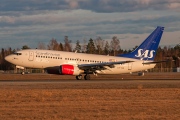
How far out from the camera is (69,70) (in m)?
52.8

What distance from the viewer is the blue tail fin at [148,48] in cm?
5885

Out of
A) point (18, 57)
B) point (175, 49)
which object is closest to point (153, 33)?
point (18, 57)

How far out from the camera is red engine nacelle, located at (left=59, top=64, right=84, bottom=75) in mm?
52625

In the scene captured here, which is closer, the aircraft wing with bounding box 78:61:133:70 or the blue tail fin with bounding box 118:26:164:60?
the aircraft wing with bounding box 78:61:133:70

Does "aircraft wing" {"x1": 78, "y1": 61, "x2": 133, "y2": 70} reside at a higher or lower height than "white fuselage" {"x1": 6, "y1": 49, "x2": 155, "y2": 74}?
lower

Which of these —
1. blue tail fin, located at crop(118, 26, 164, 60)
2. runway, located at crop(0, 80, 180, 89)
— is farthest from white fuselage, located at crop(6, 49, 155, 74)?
runway, located at crop(0, 80, 180, 89)

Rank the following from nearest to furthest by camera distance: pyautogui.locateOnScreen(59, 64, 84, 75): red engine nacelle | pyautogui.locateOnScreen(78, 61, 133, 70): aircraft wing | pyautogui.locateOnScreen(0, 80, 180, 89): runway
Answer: pyautogui.locateOnScreen(0, 80, 180, 89): runway, pyautogui.locateOnScreen(59, 64, 84, 75): red engine nacelle, pyautogui.locateOnScreen(78, 61, 133, 70): aircraft wing

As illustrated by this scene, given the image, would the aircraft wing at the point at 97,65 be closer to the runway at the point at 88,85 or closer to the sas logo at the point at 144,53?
the sas logo at the point at 144,53

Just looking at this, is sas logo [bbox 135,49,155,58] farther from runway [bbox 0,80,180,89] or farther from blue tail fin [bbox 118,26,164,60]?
runway [bbox 0,80,180,89]

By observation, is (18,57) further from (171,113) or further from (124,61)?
(171,113)

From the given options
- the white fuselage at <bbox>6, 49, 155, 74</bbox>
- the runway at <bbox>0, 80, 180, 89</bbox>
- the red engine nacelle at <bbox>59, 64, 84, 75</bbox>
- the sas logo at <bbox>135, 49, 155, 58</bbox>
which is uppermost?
the sas logo at <bbox>135, 49, 155, 58</bbox>

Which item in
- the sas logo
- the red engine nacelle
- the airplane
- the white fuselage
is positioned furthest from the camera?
the sas logo

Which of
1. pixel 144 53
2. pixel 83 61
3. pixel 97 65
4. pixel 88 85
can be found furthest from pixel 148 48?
pixel 88 85

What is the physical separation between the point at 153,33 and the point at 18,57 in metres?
17.5
